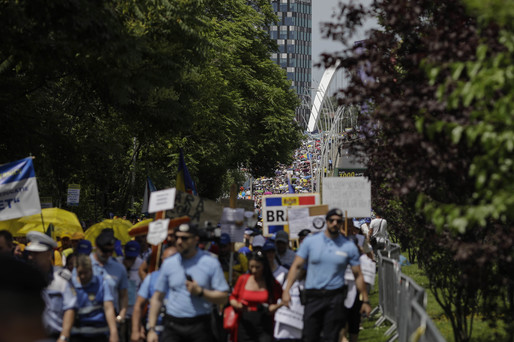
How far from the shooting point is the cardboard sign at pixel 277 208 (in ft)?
52.7

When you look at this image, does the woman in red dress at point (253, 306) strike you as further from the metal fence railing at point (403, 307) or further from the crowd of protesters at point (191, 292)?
the metal fence railing at point (403, 307)

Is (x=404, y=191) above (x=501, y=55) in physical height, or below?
below

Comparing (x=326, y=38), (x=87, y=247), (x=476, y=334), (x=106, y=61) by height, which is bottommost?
(x=476, y=334)

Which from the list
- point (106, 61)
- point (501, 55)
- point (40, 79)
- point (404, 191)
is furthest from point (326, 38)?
point (40, 79)

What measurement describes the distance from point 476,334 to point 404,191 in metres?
5.54

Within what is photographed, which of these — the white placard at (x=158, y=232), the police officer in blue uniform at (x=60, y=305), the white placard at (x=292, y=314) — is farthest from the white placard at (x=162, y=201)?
the police officer in blue uniform at (x=60, y=305)

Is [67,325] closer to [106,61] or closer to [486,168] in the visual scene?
[486,168]

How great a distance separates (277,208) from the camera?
53.2 ft

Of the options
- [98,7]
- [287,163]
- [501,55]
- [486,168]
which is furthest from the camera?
[287,163]

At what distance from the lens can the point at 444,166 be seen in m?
7.75

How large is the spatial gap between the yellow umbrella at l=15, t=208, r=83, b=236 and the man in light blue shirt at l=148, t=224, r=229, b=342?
6950 millimetres

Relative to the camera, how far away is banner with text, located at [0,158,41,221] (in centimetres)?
1301

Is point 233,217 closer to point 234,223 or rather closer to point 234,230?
point 234,223

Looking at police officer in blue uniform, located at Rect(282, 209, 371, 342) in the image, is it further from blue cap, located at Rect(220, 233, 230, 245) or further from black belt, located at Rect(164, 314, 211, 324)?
blue cap, located at Rect(220, 233, 230, 245)
